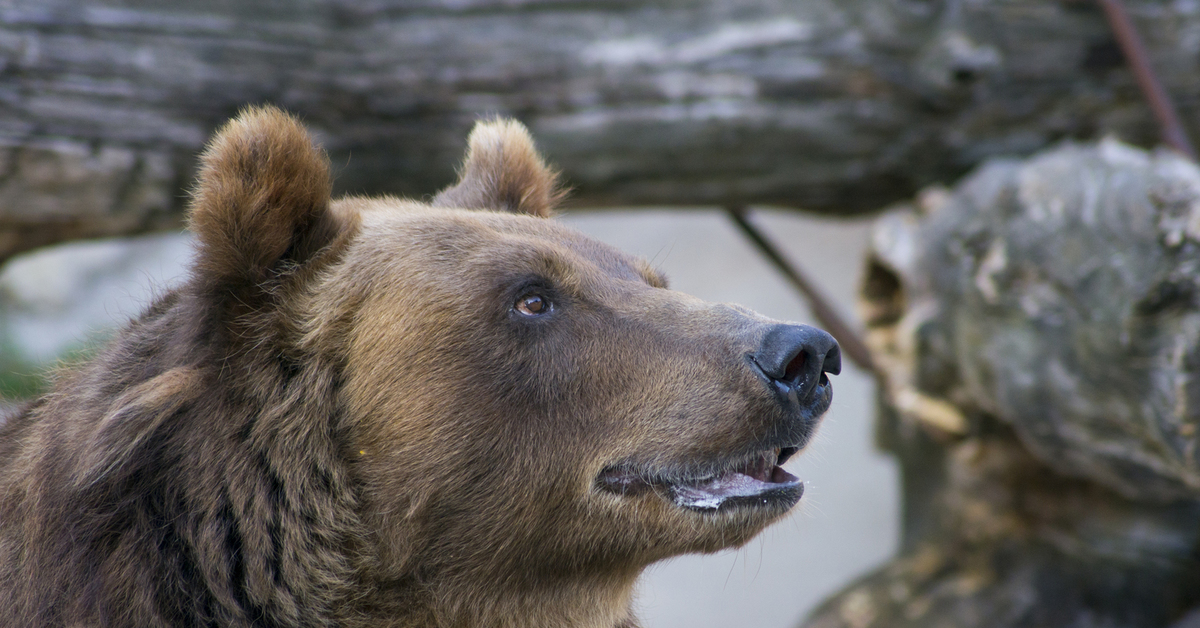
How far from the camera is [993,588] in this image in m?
4.94

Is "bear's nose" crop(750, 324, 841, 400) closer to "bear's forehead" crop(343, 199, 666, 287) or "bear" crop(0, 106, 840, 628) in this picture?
"bear" crop(0, 106, 840, 628)

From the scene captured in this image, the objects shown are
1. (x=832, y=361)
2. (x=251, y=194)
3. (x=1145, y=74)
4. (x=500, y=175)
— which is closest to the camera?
Result: (x=251, y=194)

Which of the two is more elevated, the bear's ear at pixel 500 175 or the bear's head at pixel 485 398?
the bear's ear at pixel 500 175

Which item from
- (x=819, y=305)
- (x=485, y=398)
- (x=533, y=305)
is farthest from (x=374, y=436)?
(x=819, y=305)

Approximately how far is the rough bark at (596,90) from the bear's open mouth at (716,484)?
6.91 feet

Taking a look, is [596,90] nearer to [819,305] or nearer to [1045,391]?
[819,305]

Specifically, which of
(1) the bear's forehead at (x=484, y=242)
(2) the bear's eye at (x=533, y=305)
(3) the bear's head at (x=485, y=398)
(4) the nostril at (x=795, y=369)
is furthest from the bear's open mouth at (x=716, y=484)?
(1) the bear's forehead at (x=484, y=242)

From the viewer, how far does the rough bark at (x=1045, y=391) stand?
357 centimetres

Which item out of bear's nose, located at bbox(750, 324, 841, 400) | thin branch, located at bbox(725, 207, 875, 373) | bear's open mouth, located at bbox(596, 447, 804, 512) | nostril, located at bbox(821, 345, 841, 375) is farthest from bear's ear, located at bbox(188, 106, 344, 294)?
thin branch, located at bbox(725, 207, 875, 373)

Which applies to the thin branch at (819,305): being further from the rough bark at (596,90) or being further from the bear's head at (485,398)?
the bear's head at (485,398)

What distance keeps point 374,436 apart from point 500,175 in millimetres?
1167

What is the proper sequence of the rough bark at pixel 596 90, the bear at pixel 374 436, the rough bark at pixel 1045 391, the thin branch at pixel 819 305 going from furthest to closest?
the thin branch at pixel 819 305, the rough bark at pixel 596 90, the rough bark at pixel 1045 391, the bear at pixel 374 436

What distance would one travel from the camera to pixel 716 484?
265cm

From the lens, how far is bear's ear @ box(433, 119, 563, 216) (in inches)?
135
